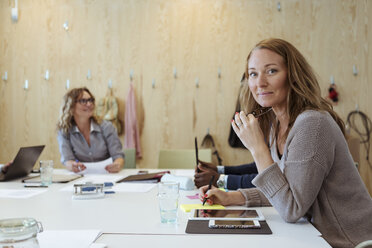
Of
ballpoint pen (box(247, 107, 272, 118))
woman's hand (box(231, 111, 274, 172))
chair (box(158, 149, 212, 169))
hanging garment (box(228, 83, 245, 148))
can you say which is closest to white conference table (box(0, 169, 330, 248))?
woman's hand (box(231, 111, 274, 172))

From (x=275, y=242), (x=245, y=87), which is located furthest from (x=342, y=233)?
(x=245, y=87)

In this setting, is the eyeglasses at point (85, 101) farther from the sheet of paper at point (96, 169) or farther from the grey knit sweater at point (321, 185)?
the grey knit sweater at point (321, 185)

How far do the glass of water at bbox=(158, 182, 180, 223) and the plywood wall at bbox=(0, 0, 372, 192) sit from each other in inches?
126

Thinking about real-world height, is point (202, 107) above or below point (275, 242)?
above

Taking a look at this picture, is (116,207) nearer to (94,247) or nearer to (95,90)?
(94,247)

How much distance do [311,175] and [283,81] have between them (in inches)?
18.6

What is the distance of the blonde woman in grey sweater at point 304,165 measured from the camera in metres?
1.32

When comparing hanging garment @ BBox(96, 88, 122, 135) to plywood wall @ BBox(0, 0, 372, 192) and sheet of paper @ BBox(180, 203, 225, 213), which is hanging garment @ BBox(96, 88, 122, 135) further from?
sheet of paper @ BBox(180, 203, 225, 213)

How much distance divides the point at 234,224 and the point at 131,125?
339cm

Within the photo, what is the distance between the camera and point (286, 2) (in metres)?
4.44

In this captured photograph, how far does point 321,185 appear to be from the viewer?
1379mm

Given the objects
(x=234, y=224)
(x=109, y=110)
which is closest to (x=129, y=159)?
(x=109, y=110)

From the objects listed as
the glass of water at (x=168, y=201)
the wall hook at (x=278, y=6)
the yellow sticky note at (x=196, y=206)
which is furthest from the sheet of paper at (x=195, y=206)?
the wall hook at (x=278, y=6)

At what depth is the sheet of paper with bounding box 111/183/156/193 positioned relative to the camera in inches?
78.4
